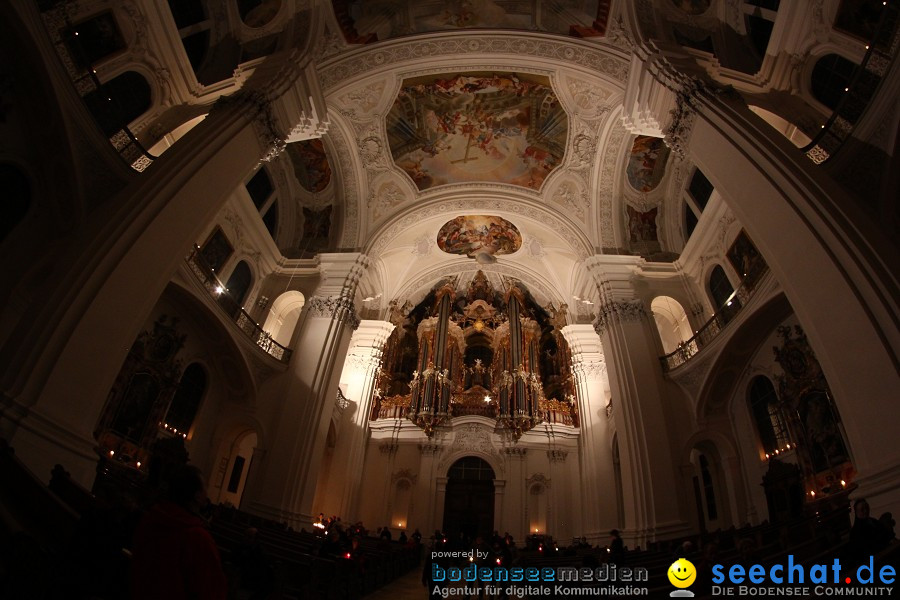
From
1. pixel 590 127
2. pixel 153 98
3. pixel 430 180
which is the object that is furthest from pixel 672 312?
pixel 153 98

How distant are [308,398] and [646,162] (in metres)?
11.6

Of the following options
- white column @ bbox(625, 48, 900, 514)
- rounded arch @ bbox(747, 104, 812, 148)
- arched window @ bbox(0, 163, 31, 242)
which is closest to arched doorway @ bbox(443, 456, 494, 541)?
white column @ bbox(625, 48, 900, 514)

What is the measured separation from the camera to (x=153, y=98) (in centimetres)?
954

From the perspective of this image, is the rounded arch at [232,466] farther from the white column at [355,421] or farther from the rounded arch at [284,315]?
the white column at [355,421]

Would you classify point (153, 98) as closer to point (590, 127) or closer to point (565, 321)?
point (590, 127)

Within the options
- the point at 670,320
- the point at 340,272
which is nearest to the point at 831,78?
the point at 670,320

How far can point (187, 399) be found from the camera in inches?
423

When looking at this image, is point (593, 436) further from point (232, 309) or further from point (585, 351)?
point (232, 309)

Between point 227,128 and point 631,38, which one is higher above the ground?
point 631,38

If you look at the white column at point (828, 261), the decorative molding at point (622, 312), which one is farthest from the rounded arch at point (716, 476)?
the white column at point (828, 261)

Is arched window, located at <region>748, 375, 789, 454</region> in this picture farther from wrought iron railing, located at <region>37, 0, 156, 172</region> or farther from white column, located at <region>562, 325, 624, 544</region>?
wrought iron railing, located at <region>37, 0, 156, 172</region>

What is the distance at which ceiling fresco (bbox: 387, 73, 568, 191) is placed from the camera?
13.2 meters

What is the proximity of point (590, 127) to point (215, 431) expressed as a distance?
13206 mm

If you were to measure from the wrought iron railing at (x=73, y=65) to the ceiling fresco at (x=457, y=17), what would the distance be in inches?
214
